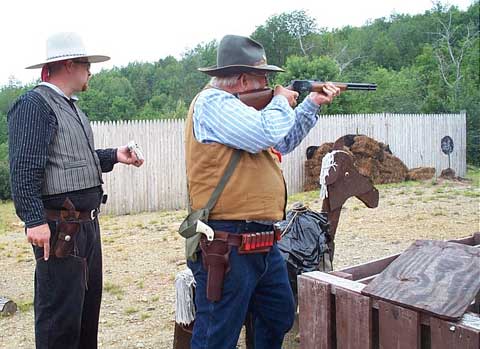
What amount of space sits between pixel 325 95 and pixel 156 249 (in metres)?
5.24

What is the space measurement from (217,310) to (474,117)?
1838 cm

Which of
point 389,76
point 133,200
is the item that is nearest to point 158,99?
point 389,76

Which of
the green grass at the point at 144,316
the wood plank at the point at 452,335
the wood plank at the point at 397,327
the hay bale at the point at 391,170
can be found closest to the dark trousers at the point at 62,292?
the wood plank at the point at 397,327

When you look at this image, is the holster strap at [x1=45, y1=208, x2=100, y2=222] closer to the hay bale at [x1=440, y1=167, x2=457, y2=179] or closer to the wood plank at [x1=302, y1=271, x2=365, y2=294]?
the wood plank at [x1=302, y1=271, x2=365, y2=294]

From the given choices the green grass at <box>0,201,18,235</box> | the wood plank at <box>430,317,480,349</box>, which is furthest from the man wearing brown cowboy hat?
the green grass at <box>0,201,18,235</box>

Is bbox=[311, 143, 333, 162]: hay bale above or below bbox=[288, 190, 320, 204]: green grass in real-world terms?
above

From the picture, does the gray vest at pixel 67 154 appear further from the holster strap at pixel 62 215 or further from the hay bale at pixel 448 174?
the hay bale at pixel 448 174

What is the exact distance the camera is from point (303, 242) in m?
3.86

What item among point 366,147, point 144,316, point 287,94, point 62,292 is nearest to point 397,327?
point 287,94

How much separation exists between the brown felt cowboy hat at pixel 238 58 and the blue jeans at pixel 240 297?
0.67 meters

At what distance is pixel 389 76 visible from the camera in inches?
1208

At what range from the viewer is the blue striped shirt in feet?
7.82

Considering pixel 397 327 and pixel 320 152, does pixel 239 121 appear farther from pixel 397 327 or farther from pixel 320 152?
pixel 320 152

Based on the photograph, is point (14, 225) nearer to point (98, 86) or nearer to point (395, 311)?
point (395, 311)
